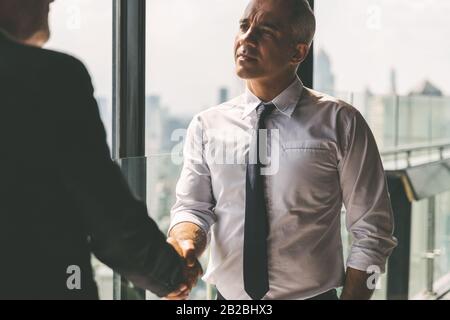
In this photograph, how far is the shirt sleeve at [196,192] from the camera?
63.1 inches

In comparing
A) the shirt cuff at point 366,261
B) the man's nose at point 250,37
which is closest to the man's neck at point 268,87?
the man's nose at point 250,37

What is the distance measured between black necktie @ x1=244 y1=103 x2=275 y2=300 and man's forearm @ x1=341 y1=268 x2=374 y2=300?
22 centimetres

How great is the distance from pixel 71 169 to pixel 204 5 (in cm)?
87

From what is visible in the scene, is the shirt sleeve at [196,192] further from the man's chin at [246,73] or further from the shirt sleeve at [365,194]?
the shirt sleeve at [365,194]

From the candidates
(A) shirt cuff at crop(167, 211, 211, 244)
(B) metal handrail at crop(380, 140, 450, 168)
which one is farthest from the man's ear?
(B) metal handrail at crop(380, 140, 450, 168)

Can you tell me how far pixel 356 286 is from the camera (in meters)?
1.58

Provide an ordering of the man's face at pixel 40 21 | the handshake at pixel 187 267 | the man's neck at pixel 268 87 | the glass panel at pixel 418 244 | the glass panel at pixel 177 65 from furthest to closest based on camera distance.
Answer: the glass panel at pixel 418 244, the glass panel at pixel 177 65, the man's neck at pixel 268 87, the handshake at pixel 187 267, the man's face at pixel 40 21

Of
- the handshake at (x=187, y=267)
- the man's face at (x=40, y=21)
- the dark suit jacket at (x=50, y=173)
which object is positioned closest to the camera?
the dark suit jacket at (x=50, y=173)

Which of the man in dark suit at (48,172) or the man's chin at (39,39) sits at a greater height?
the man's chin at (39,39)

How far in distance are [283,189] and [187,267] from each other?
1.06ft

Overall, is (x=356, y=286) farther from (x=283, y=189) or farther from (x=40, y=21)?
(x=40, y=21)

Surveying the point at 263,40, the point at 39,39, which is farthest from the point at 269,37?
the point at 39,39

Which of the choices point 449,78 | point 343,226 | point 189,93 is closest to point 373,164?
point 343,226

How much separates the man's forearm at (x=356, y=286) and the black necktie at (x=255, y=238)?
217 millimetres
